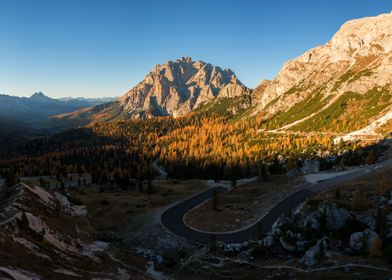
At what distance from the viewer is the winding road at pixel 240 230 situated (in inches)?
3183

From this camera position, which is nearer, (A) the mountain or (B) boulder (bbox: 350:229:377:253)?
(A) the mountain

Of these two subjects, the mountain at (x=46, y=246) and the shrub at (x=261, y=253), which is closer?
the mountain at (x=46, y=246)

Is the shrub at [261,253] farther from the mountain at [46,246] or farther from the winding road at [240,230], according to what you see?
the mountain at [46,246]

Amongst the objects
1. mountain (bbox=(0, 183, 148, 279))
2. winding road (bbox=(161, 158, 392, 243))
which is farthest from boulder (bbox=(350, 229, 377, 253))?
mountain (bbox=(0, 183, 148, 279))

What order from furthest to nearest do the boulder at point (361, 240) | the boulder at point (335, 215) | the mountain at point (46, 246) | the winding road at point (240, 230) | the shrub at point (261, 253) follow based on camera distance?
the winding road at point (240, 230), the boulder at point (335, 215), the shrub at point (261, 253), the boulder at point (361, 240), the mountain at point (46, 246)

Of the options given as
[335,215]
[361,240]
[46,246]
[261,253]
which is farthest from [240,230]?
[46,246]

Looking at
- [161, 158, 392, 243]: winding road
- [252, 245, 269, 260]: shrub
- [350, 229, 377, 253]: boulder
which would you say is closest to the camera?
[350, 229, 377, 253]: boulder

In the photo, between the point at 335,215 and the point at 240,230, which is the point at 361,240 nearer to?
the point at 335,215

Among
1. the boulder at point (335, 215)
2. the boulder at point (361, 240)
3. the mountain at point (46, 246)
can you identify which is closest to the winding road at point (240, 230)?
the boulder at point (335, 215)

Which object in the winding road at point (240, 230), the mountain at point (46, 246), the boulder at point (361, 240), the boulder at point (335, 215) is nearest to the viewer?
the mountain at point (46, 246)

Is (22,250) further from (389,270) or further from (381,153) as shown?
(381,153)

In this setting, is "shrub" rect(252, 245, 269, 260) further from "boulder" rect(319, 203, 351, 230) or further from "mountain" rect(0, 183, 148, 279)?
"mountain" rect(0, 183, 148, 279)

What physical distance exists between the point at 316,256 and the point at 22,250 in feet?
160

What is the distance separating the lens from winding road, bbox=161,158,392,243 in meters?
80.8
